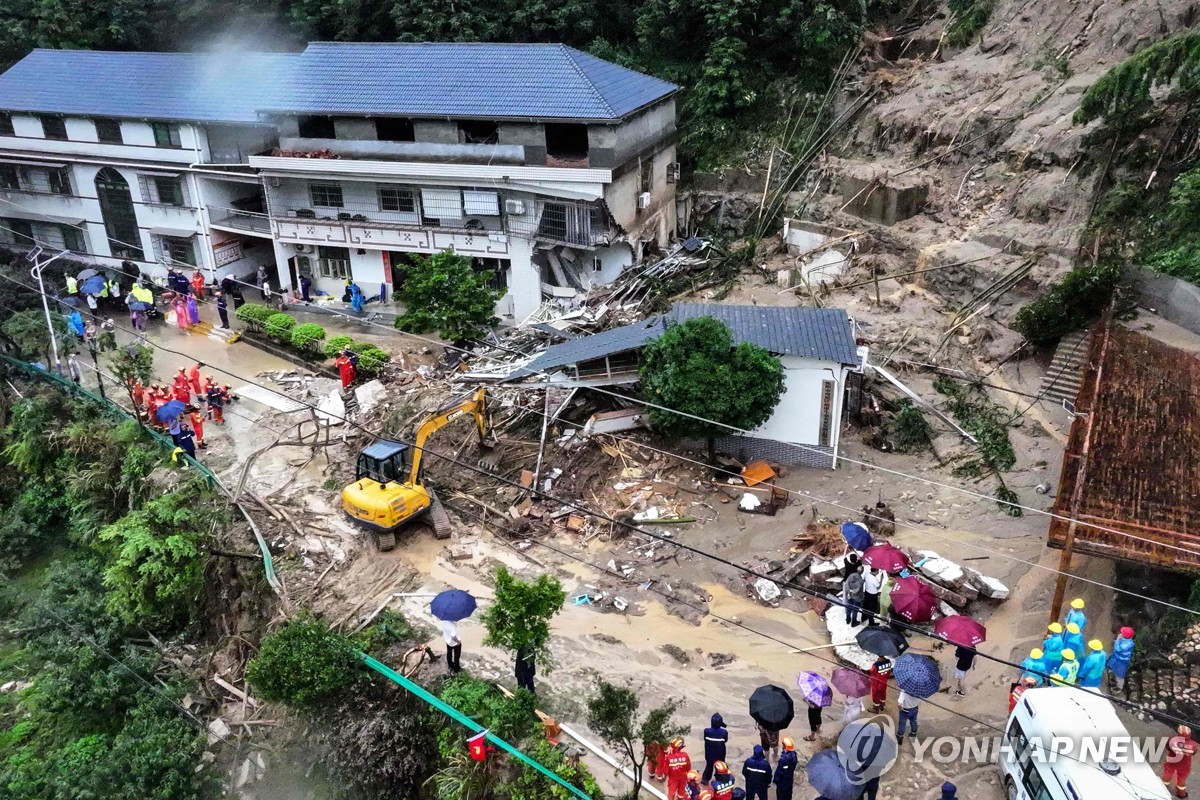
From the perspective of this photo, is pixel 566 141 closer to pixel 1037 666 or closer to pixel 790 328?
pixel 790 328

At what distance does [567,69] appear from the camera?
3288cm

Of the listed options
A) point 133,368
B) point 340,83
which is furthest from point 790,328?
point 340,83


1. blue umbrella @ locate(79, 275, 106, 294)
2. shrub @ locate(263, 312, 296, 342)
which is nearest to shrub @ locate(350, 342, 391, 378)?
shrub @ locate(263, 312, 296, 342)

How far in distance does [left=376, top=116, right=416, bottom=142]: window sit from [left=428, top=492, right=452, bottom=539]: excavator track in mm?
17579

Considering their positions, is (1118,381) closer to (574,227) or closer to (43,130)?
(574,227)

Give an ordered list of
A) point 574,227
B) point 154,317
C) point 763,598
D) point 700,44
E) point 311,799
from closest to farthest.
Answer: point 311,799 → point 763,598 → point 574,227 → point 154,317 → point 700,44

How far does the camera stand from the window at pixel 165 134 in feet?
118

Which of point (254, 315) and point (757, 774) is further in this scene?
point (254, 315)

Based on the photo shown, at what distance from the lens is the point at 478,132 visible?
111 ft

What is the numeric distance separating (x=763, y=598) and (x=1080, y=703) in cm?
685

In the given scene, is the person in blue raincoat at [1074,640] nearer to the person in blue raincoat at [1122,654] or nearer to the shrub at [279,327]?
the person in blue raincoat at [1122,654]

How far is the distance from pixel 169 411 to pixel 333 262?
1385 cm

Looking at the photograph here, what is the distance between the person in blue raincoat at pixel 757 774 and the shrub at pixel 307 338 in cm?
2172

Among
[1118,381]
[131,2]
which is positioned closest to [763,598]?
[1118,381]
